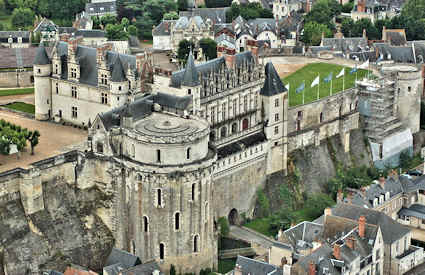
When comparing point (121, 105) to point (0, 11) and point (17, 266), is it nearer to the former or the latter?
point (17, 266)

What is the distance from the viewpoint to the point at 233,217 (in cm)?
9519

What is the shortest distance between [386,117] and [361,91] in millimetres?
4594

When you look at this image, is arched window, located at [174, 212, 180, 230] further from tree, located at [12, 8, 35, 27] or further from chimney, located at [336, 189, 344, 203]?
tree, located at [12, 8, 35, 27]

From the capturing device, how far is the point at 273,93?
98.7 meters

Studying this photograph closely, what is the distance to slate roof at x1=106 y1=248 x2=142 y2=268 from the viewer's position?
257ft

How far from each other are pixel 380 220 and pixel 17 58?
54396 millimetres

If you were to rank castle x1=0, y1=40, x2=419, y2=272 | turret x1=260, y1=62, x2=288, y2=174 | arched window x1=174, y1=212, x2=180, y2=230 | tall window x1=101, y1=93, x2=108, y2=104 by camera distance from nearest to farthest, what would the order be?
castle x1=0, y1=40, x2=419, y2=272 < arched window x1=174, y1=212, x2=180, y2=230 < tall window x1=101, y1=93, x2=108, y2=104 < turret x1=260, y1=62, x2=288, y2=174

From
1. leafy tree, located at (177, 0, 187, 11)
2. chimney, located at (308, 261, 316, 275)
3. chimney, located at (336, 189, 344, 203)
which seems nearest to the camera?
chimney, located at (308, 261, 316, 275)

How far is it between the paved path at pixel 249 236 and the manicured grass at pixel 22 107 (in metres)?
25.8

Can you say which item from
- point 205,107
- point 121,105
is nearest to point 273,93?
point 205,107

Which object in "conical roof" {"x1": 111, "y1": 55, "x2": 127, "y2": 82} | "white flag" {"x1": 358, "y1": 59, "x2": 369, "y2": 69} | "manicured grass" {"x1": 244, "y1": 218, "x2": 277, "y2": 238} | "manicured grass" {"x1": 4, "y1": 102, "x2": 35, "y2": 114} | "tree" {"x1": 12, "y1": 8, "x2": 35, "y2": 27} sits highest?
"tree" {"x1": 12, "y1": 8, "x2": 35, "y2": 27}

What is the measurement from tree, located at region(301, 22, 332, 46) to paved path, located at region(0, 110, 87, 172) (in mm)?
67753

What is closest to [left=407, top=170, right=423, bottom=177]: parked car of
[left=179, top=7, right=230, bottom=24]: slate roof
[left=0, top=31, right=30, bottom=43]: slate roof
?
[left=179, top=7, right=230, bottom=24]: slate roof

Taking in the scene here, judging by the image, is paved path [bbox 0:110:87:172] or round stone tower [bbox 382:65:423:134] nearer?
paved path [bbox 0:110:87:172]
